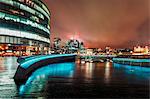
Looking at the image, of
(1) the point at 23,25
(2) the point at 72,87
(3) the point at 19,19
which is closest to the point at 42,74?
(2) the point at 72,87

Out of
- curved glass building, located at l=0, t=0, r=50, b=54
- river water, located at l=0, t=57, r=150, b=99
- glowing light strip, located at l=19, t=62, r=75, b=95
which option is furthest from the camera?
curved glass building, located at l=0, t=0, r=50, b=54

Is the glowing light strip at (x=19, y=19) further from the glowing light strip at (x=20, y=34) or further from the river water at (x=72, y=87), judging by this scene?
the river water at (x=72, y=87)

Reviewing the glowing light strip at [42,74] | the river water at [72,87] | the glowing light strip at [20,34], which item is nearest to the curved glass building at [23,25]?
the glowing light strip at [20,34]

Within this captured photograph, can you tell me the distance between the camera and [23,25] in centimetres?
13212

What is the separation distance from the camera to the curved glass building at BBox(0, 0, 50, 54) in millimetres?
121000

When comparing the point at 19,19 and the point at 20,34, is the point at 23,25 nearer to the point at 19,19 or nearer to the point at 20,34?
the point at 19,19

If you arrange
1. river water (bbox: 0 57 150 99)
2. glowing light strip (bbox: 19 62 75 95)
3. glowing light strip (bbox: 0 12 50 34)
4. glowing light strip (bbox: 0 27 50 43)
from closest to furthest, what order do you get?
river water (bbox: 0 57 150 99)
glowing light strip (bbox: 19 62 75 95)
glowing light strip (bbox: 0 27 50 43)
glowing light strip (bbox: 0 12 50 34)

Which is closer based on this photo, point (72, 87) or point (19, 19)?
point (72, 87)

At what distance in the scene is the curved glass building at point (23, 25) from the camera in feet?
397

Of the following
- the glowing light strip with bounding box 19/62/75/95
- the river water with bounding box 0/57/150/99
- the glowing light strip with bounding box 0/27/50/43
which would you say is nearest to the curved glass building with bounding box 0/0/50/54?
the glowing light strip with bounding box 0/27/50/43

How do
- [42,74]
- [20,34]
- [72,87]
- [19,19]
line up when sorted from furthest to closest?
[20,34], [19,19], [42,74], [72,87]

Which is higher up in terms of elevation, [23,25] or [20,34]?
[23,25]

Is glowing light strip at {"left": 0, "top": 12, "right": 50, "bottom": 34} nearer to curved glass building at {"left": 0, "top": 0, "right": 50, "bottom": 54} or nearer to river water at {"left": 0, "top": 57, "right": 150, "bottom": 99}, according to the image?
curved glass building at {"left": 0, "top": 0, "right": 50, "bottom": 54}

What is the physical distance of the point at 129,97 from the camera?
23.2 metres
